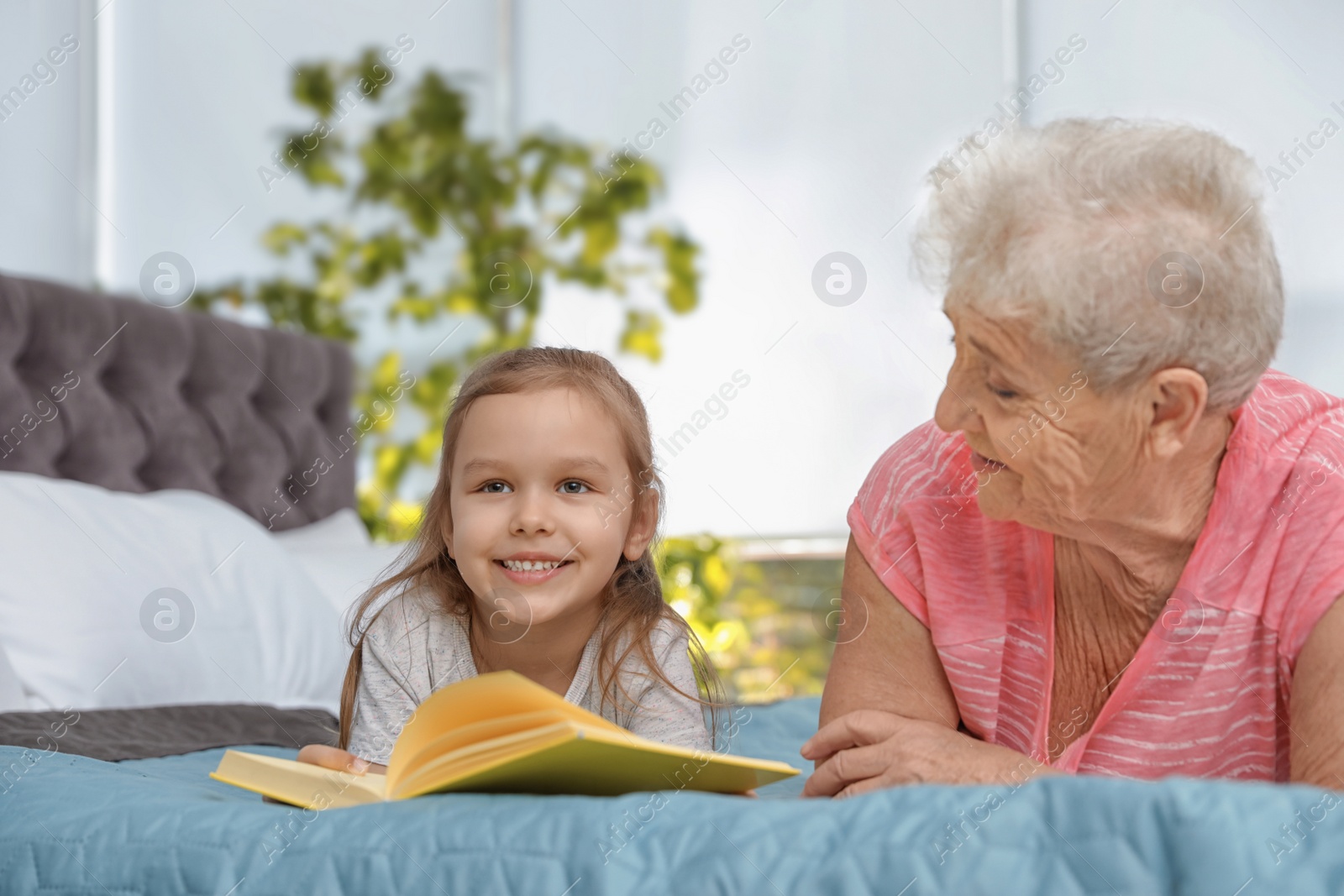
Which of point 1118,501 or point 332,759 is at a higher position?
point 1118,501

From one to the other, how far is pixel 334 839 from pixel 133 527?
129cm

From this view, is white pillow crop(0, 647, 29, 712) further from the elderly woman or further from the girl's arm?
the elderly woman

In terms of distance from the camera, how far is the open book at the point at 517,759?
0.70m

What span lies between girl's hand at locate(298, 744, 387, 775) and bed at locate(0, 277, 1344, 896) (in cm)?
9

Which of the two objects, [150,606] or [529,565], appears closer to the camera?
[529,565]

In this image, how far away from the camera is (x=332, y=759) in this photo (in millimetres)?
1059

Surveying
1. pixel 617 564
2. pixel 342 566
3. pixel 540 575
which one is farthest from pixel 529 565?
pixel 342 566

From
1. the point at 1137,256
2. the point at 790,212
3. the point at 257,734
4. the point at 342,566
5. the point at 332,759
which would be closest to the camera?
the point at 1137,256

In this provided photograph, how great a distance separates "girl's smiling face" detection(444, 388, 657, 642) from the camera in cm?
118

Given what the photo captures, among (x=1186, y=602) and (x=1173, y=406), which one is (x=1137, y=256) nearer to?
(x=1173, y=406)

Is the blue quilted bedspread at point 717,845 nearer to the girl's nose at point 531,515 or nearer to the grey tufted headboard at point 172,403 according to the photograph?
the girl's nose at point 531,515

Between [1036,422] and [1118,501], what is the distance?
0.36 feet

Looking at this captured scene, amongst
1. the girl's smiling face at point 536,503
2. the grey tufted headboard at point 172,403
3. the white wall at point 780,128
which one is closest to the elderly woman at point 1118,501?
the girl's smiling face at point 536,503

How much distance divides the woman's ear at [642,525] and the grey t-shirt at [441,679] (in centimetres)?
9
